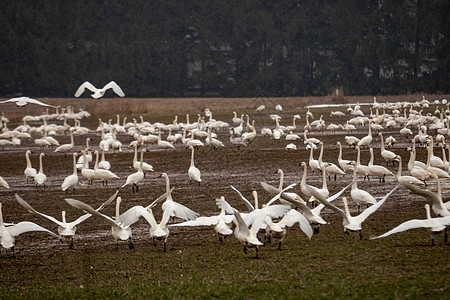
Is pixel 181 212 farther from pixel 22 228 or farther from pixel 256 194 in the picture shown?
pixel 22 228

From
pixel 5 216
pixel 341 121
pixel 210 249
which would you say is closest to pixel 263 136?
A: pixel 341 121

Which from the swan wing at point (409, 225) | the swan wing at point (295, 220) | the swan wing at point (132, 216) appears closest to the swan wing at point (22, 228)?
the swan wing at point (132, 216)

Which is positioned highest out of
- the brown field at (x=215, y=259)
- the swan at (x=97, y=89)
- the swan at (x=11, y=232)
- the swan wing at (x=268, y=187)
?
the swan at (x=97, y=89)

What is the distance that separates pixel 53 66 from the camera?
65562 mm

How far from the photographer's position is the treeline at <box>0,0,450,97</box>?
63.9 meters

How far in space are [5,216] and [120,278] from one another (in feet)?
18.7

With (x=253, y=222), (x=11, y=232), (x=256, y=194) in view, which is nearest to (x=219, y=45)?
(x=256, y=194)

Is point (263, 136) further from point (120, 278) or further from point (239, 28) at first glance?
point (239, 28)

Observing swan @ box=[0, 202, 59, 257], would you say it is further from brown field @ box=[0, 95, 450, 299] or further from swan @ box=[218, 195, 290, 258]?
swan @ box=[218, 195, 290, 258]

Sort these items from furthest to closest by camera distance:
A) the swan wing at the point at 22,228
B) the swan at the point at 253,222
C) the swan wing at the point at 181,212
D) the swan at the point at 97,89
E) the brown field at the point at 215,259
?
the swan at the point at 97,89
the swan wing at the point at 181,212
the swan wing at the point at 22,228
the swan at the point at 253,222
the brown field at the point at 215,259

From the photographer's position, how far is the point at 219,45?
67938 mm

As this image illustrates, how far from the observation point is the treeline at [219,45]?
63938mm

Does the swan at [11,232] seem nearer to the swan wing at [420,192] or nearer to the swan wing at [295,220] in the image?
the swan wing at [295,220]

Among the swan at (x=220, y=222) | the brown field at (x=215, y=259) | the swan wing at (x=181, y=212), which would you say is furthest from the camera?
the swan wing at (x=181, y=212)
